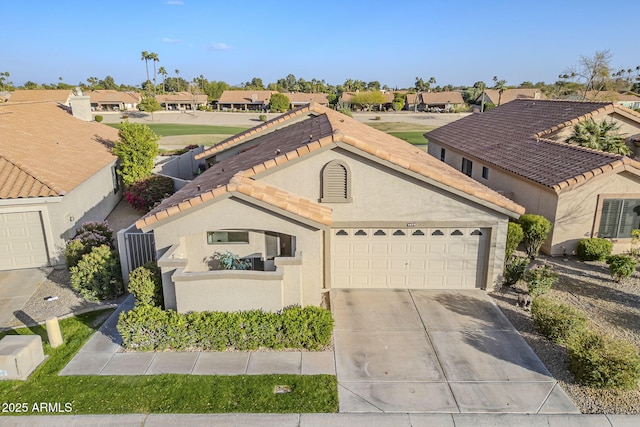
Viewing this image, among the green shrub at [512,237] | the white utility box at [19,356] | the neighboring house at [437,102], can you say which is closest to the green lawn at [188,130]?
the green shrub at [512,237]

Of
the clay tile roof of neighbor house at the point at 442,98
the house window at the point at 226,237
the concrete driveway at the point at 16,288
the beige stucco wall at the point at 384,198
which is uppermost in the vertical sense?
the clay tile roof of neighbor house at the point at 442,98

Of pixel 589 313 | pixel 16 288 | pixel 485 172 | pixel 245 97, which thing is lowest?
pixel 589 313

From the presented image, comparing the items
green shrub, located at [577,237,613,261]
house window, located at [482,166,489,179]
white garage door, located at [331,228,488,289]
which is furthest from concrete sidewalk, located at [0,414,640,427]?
house window, located at [482,166,489,179]

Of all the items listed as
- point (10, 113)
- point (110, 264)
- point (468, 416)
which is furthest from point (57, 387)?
point (10, 113)

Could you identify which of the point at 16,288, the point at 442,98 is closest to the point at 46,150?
the point at 16,288

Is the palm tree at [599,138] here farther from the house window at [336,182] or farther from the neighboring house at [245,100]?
the neighboring house at [245,100]

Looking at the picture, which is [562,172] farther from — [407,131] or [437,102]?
[437,102]
